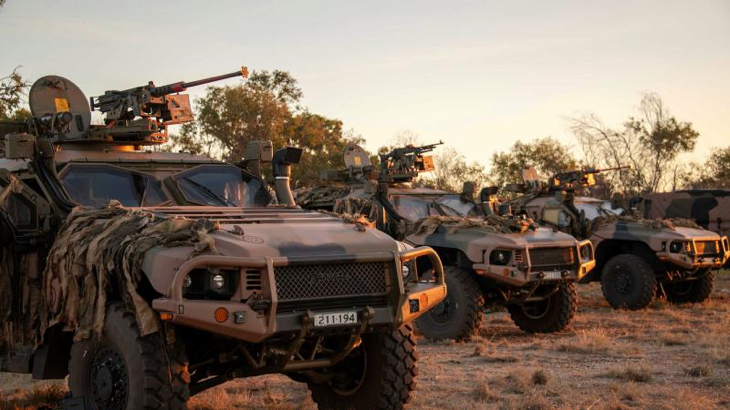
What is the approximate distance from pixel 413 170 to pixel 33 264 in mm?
8538

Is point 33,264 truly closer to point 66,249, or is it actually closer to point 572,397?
point 66,249

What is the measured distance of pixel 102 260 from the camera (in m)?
6.03

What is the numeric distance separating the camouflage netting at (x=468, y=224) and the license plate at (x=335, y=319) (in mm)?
5803

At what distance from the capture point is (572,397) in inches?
299

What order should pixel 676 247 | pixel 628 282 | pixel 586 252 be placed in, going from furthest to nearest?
pixel 628 282
pixel 676 247
pixel 586 252

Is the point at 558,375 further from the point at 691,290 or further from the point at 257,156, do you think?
the point at 691,290

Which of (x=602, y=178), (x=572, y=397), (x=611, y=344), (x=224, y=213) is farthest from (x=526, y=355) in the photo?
(x=602, y=178)

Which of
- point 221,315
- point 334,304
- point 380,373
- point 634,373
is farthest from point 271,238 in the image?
point 634,373

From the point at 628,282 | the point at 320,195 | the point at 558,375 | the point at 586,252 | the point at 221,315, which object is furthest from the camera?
the point at 628,282

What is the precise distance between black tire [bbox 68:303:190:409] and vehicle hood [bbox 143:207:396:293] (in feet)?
1.13

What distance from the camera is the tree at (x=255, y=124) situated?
33.1 m

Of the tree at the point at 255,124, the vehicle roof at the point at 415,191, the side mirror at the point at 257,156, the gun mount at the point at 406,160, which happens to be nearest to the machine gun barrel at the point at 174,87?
the side mirror at the point at 257,156

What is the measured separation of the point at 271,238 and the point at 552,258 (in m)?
6.11

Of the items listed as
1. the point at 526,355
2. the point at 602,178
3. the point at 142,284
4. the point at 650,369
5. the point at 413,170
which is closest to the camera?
the point at 142,284
